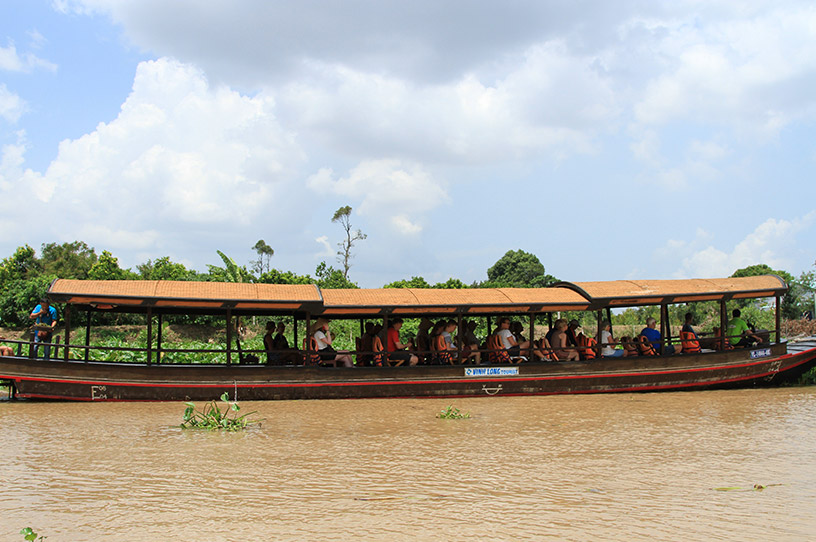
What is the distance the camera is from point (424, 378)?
38.2 feet

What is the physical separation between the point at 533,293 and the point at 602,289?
1.35 m

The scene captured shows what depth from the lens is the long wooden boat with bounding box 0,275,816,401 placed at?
1070 cm

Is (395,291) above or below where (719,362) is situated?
above

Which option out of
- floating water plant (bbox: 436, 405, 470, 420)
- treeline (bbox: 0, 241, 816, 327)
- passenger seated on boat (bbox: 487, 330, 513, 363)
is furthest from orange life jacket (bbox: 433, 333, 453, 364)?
treeline (bbox: 0, 241, 816, 327)

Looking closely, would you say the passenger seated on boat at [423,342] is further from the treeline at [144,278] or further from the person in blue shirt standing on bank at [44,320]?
the treeline at [144,278]

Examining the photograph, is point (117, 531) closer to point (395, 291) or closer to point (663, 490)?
point (663, 490)

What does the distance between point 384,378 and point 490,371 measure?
1.98 m

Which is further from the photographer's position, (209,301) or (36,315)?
(36,315)

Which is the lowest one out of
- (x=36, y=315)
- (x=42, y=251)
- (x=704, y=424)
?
(x=704, y=424)

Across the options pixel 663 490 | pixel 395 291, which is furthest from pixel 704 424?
pixel 395 291

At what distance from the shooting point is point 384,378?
1154 cm

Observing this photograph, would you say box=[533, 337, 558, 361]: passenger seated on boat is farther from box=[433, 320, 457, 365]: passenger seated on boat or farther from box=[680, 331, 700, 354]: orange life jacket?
box=[680, 331, 700, 354]: orange life jacket

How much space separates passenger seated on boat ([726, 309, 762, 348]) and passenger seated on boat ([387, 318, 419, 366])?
6.60 meters

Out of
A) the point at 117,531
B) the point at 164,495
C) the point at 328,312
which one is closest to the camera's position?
the point at 117,531
